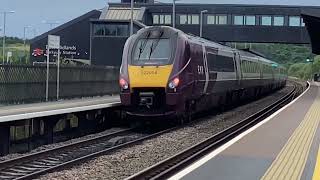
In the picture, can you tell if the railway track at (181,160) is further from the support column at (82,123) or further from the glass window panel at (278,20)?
the glass window panel at (278,20)

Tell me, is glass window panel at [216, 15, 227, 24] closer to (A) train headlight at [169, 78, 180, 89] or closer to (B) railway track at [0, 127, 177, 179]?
(A) train headlight at [169, 78, 180, 89]

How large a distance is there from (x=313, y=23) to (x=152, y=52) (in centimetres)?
3065

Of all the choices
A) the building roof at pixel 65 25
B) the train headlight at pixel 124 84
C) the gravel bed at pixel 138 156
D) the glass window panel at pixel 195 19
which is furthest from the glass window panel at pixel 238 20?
the train headlight at pixel 124 84

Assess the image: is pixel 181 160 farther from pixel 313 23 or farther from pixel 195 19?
pixel 195 19

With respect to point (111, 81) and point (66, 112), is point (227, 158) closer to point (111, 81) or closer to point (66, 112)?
point (66, 112)

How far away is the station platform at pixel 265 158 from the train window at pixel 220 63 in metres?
5.73

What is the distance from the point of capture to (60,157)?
13.6 metres

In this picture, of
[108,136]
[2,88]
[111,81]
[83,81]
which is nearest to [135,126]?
[108,136]

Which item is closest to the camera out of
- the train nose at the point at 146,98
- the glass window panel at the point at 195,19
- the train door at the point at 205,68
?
the train nose at the point at 146,98

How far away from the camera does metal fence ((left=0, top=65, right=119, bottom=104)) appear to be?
22.3 m

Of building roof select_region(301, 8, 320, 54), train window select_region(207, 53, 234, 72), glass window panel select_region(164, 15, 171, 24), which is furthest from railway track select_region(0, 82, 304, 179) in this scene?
glass window panel select_region(164, 15, 171, 24)

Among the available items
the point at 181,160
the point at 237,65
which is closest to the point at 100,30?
the point at 237,65

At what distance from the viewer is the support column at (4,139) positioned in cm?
1453

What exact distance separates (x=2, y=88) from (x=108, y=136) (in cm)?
600
